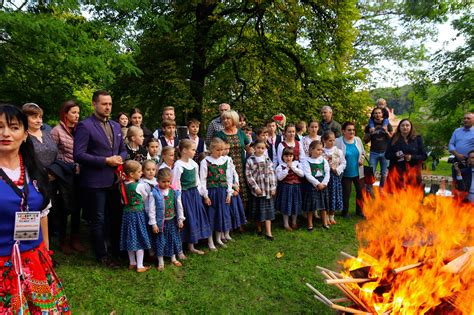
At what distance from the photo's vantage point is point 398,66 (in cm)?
2455

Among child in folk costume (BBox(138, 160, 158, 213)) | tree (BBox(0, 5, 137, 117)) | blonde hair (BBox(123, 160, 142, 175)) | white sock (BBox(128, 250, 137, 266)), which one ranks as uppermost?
tree (BBox(0, 5, 137, 117))

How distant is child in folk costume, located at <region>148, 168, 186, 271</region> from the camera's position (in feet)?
16.7

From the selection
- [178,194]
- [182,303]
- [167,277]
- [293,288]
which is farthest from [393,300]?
[178,194]

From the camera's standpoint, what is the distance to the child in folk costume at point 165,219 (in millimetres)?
5086

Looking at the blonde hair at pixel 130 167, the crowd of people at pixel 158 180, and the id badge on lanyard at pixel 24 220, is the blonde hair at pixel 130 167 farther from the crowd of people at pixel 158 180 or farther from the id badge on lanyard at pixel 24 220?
the id badge on lanyard at pixel 24 220

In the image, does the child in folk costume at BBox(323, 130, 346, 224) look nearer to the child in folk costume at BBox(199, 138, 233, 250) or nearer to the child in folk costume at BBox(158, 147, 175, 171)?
the child in folk costume at BBox(199, 138, 233, 250)

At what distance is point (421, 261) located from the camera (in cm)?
332

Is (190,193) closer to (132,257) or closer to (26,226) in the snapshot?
(132,257)

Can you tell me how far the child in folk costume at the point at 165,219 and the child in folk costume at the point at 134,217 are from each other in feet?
0.50

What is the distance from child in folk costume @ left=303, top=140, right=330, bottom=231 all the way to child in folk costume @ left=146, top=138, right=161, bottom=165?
2927 mm

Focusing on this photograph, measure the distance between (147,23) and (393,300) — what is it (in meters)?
8.92

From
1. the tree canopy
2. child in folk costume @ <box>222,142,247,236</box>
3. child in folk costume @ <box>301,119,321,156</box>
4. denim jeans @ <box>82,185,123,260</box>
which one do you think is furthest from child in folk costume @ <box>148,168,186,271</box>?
the tree canopy

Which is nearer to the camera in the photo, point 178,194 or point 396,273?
point 396,273

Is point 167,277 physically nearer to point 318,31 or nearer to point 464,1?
point 318,31
